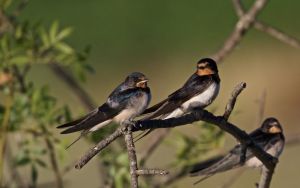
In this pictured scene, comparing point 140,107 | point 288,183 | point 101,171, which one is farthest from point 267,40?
point 140,107

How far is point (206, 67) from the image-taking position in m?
5.48

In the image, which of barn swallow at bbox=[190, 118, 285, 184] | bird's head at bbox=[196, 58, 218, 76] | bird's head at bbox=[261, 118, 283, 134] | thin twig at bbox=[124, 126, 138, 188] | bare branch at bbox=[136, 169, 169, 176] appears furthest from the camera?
bird's head at bbox=[261, 118, 283, 134]

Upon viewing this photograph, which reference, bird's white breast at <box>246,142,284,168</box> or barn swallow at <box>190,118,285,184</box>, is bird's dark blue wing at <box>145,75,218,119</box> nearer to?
barn swallow at <box>190,118,285,184</box>

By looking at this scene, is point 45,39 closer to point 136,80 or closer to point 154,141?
point 154,141

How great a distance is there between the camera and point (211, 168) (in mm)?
6449

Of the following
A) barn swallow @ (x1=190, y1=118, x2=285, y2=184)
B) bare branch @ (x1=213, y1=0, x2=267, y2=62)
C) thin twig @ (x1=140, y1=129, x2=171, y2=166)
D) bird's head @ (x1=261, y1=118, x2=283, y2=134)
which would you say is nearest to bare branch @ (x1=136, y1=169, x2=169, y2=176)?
barn swallow @ (x1=190, y1=118, x2=285, y2=184)

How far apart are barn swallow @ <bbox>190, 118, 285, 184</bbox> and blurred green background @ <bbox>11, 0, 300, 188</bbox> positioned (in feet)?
16.5

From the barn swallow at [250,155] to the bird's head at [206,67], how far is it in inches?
27.2

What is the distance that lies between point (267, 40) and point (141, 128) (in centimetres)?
1170

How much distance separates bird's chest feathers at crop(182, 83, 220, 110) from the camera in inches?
200

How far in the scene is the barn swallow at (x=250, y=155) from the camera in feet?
21.2

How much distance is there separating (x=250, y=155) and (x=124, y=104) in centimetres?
166

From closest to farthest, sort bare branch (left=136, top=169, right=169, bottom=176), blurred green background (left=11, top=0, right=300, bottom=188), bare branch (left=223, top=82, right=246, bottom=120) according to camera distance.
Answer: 1. bare branch (left=136, top=169, right=169, bottom=176)
2. bare branch (left=223, top=82, right=246, bottom=120)
3. blurred green background (left=11, top=0, right=300, bottom=188)

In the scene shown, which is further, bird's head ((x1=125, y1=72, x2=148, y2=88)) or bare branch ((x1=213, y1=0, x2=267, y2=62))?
bare branch ((x1=213, y1=0, x2=267, y2=62))
